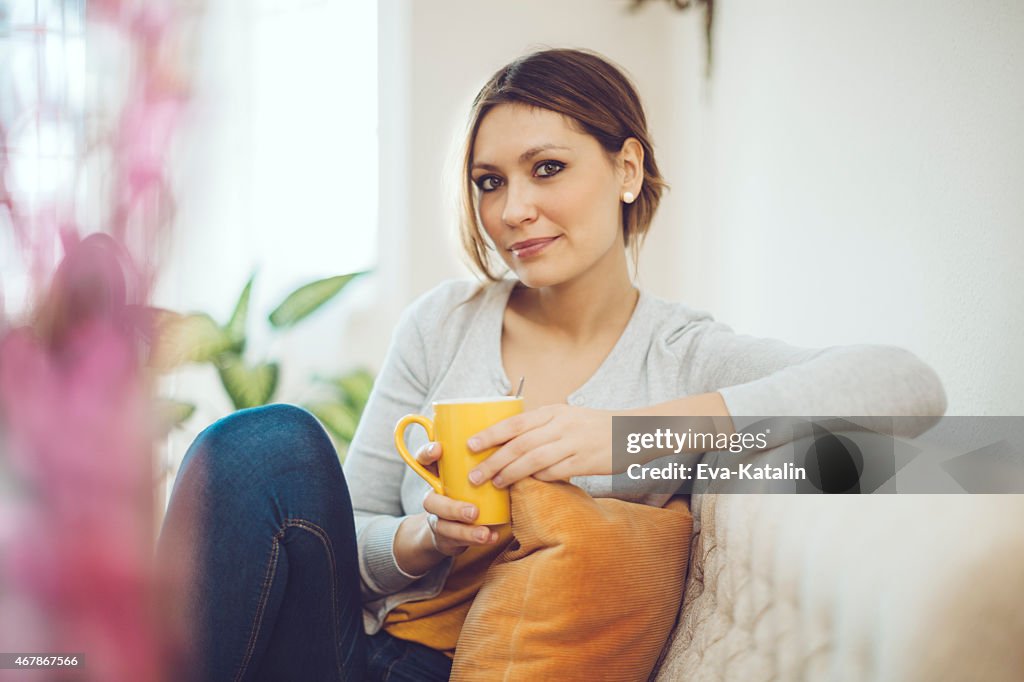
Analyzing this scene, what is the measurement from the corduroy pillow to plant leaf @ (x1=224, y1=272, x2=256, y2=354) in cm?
150

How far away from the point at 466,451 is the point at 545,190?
455 mm

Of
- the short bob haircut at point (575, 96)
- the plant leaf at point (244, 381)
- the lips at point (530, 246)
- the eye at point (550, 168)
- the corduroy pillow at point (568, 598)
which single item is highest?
the short bob haircut at point (575, 96)

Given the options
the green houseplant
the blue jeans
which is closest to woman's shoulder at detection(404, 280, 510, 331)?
the blue jeans

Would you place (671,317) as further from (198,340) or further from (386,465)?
(198,340)

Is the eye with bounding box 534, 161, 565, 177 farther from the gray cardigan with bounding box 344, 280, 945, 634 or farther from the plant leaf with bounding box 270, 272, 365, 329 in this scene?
the plant leaf with bounding box 270, 272, 365, 329

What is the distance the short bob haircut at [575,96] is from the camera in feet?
3.41

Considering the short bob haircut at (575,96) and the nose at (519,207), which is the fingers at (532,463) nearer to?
the nose at (519,207)

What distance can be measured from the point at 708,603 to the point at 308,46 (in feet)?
7.09

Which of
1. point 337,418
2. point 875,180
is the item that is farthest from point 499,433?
point 337,418

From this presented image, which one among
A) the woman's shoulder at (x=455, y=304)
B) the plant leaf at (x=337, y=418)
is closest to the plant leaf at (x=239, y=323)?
the plant leaf at (x=337, y=418)

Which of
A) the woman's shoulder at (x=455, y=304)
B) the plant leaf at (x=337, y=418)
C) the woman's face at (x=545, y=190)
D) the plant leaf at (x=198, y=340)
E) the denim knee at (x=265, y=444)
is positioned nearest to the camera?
the denim knee at (x=265, y=444)

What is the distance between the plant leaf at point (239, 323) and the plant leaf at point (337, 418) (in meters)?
0.25

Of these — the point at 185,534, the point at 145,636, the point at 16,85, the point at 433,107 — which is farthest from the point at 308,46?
the point at 145,636

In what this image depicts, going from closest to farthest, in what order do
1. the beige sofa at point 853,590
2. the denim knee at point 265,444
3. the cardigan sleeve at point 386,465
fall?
the beige sofa at point 853,590
the denim knee at point 265,444
the cardigan sleeve at point 386,465
